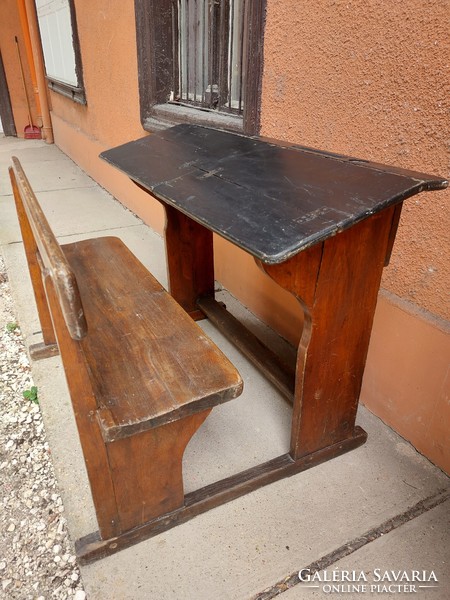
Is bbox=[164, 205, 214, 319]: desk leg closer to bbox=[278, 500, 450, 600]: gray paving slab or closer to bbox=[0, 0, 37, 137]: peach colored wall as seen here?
bbox=[278, 500, 450, 600]: gray paving slab

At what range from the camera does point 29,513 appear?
158 cm

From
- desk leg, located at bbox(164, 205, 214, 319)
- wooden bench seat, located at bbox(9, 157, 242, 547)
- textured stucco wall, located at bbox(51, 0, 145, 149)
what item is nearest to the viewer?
wooden bench seat, located at bbox(9, 157, 242, 547)

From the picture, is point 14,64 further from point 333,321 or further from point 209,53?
A: point 333,321

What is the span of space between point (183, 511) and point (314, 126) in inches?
63.8

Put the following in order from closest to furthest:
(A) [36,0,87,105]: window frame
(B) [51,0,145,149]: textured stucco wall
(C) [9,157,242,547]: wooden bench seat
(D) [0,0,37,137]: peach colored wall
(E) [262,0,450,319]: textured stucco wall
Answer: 1. (C) [9,157,242,547]: wooden bench seat
2. (E) [262,0,450,319]: textured stucco wall
3. (B) [51,0,145,149]: textured stucco wall
4. (A) [36,0,87,105]: window frame
5. (D) [0,0,37,137]: peach colored wall

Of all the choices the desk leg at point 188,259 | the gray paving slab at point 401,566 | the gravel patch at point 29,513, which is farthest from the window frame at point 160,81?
the gray paving slab at point 401,566

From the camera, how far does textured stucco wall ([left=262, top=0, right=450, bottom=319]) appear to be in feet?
4.86

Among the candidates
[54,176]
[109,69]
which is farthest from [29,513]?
[54,176]

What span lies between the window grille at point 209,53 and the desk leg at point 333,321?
1476mm

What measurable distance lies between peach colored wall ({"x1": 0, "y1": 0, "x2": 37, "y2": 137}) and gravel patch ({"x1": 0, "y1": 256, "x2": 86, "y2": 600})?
740 centimetres

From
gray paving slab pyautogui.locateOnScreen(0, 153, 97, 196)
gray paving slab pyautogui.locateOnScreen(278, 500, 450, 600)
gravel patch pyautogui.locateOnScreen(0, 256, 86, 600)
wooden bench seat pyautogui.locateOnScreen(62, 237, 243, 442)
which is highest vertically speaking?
wooden bench seat pyautogui.locateOnScreen(62, 237, 243, 442)

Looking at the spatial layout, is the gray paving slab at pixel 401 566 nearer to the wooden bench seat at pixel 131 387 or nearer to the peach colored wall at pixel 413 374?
the peach colored wall at pixel 413 374

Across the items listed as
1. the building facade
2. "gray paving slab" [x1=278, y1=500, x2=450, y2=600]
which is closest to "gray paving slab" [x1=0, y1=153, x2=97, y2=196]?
the building facade

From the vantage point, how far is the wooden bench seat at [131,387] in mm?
1143
